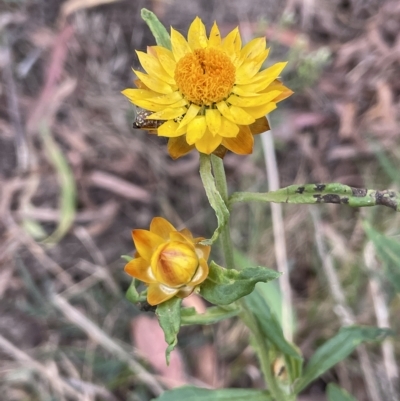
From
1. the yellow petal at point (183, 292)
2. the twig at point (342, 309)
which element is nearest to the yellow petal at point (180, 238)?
the yellow petal at point (183, 292)

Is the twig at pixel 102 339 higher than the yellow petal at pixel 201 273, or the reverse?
the yellow petal at pixel 201 273

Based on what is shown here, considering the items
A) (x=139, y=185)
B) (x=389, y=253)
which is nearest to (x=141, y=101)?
(x=389, y=253)

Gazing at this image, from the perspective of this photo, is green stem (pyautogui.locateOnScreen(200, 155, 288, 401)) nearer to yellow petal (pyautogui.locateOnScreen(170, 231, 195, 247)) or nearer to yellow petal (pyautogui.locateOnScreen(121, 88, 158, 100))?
yellow petal (pyautogui.locateOnScreen(170, 231, 195, 247))

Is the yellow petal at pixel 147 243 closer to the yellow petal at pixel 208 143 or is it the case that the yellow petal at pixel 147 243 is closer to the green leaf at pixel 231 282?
the green leaf at pixel 231 282

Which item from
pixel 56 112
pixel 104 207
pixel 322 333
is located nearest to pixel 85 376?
pixel 104 207

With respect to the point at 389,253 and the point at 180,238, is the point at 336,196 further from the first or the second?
the point at 389,253

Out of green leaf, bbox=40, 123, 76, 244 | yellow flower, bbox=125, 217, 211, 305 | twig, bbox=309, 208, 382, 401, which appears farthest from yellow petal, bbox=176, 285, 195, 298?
green leaf, bbox=40, 123, 76, 244

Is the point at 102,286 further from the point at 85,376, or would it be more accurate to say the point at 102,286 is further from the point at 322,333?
the point at 322,333
